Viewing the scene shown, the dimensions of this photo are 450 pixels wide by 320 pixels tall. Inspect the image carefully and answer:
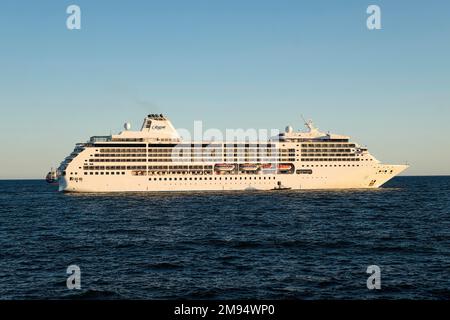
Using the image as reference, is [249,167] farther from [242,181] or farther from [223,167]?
[223,167]

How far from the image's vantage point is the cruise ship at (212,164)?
84.4 metres

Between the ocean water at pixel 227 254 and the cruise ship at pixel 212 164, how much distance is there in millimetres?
34556

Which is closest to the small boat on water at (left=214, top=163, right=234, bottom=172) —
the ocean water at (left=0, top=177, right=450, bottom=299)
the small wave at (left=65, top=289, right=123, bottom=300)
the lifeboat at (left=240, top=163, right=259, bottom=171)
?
the lifeboat at (left=240, top=163, right=259, bottom=171)

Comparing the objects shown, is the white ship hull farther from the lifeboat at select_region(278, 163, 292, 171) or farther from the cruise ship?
the lifeboat at select_region(278, 163, 292, 171)

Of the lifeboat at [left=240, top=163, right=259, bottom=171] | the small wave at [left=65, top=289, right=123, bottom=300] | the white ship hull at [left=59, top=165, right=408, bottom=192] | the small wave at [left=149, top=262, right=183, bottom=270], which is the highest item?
the lifeboat at [left=240, top=163, right=259, bottom=171]

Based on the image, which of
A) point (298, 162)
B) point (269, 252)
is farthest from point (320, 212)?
point (298, 162)

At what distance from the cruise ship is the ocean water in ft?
113

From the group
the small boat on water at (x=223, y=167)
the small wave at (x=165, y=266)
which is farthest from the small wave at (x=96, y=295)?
the small boat on water at (x=223, y=167)

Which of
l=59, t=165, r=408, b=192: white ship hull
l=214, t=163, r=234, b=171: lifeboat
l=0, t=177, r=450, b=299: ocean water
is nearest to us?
l=0, t=177, r=450, b=299: ocean water

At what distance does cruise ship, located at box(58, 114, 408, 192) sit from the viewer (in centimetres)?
8438

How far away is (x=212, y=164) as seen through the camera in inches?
3489

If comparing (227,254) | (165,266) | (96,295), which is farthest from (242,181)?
(96,295)

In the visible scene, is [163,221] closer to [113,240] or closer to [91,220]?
[91,220]
